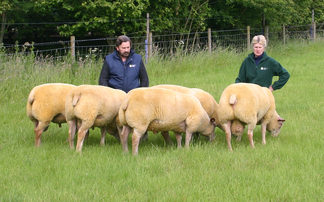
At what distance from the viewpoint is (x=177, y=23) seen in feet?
74.7

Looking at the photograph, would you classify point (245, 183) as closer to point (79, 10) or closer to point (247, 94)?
point (247, 94)

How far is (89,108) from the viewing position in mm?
6086

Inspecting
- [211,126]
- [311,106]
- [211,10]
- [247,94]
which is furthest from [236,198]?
[211,10]

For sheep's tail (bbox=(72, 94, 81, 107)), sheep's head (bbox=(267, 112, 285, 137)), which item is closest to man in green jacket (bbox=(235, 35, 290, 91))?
sheep's head (bbox=(267, 112, 285, 137))

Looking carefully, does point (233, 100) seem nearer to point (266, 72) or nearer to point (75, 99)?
point (266, 72)

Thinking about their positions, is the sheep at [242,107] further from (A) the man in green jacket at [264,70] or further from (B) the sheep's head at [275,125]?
(A) the man in green jacket at [264,70]

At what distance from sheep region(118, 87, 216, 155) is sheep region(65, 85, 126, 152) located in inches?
15.4

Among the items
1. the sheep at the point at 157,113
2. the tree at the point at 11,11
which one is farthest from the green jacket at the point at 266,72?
the tree at the point at 11,11

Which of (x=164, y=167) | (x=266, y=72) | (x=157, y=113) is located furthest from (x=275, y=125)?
(x=164, y=167)

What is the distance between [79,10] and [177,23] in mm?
6003

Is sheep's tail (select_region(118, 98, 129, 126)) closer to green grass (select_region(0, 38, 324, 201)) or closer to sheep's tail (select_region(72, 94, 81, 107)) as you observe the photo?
green grass (select_region(0, 38, 324, 201))

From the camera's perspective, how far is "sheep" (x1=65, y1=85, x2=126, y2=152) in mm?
6074

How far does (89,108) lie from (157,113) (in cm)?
105

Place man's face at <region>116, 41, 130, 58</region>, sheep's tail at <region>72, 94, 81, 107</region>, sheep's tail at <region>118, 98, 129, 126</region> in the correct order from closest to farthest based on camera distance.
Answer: sheep's tail at <region>118, 98, 129, 126</region> → sheep's tail at <region>72, 94, 81, 107</region> → man's face at <region>116, 41, 130, 58</region>
